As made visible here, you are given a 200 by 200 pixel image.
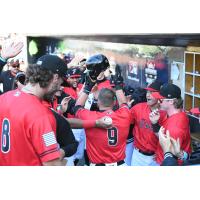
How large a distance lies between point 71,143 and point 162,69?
0.68m

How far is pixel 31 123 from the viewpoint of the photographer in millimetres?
1575

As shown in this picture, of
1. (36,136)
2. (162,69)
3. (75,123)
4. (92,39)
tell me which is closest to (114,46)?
(92,39)

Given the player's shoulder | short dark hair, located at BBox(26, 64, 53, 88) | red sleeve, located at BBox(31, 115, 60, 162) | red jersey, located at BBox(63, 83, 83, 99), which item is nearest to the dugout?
the player's shoulder

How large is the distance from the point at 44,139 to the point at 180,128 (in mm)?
891

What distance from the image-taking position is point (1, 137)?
168 cm

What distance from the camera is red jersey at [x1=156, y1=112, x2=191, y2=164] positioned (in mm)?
2156

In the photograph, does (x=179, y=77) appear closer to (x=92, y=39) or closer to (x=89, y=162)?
(x=92, y=39)

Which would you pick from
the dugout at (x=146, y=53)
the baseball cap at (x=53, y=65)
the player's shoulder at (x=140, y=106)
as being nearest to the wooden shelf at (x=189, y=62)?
the dugout at (x=146, y=53)

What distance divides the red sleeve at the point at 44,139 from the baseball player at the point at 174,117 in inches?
30.5

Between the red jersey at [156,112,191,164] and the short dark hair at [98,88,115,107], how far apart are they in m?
0.33

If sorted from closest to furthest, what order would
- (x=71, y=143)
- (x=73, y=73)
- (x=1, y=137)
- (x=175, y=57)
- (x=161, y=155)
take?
(x=1, y=137)
(x=71, y=143)
(x=175, y=57)
(x=161, y=155)
(x=73, y=73)

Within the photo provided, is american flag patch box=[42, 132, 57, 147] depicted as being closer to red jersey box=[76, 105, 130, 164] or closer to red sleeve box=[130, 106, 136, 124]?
red jersey box=[76, 105, 130, 164]

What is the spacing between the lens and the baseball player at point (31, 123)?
158 cm

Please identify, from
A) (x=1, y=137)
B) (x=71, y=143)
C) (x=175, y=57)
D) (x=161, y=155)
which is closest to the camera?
(x=1, y=137)
